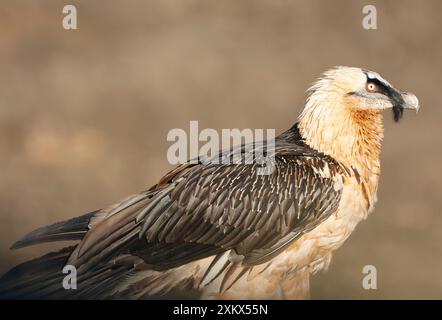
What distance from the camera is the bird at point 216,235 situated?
20.7 feet

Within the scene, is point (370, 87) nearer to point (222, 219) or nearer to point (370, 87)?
point (370, 87)

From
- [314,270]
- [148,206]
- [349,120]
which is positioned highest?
[349,120]

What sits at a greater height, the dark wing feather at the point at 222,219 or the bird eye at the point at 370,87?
the bird eye at the point at 370,87

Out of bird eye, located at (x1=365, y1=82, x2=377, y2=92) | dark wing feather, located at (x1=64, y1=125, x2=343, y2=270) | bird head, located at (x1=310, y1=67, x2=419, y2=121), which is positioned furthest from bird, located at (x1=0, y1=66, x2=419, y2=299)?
bird eye, located at (x1=365, y1=82, x2=377, y2=92)

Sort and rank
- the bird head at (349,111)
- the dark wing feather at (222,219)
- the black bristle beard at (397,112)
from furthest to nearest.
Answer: the black bristle beard at (397,112)
the bird head at (349,111)
the dark wing feather at (222,219)

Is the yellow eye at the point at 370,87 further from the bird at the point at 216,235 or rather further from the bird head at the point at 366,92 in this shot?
the bird at the point at 216,235

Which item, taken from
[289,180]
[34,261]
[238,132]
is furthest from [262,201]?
[238,132]

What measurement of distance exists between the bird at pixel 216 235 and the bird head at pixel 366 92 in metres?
0.48

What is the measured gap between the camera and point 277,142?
6.74 m

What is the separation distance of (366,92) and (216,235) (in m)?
1.57

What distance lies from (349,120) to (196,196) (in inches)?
51.3

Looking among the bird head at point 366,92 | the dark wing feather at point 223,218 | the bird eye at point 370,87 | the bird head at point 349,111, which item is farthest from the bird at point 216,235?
the bird eye at point 370,87

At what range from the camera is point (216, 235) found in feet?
20.8

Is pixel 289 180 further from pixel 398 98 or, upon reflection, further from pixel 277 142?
pixel 398 98
